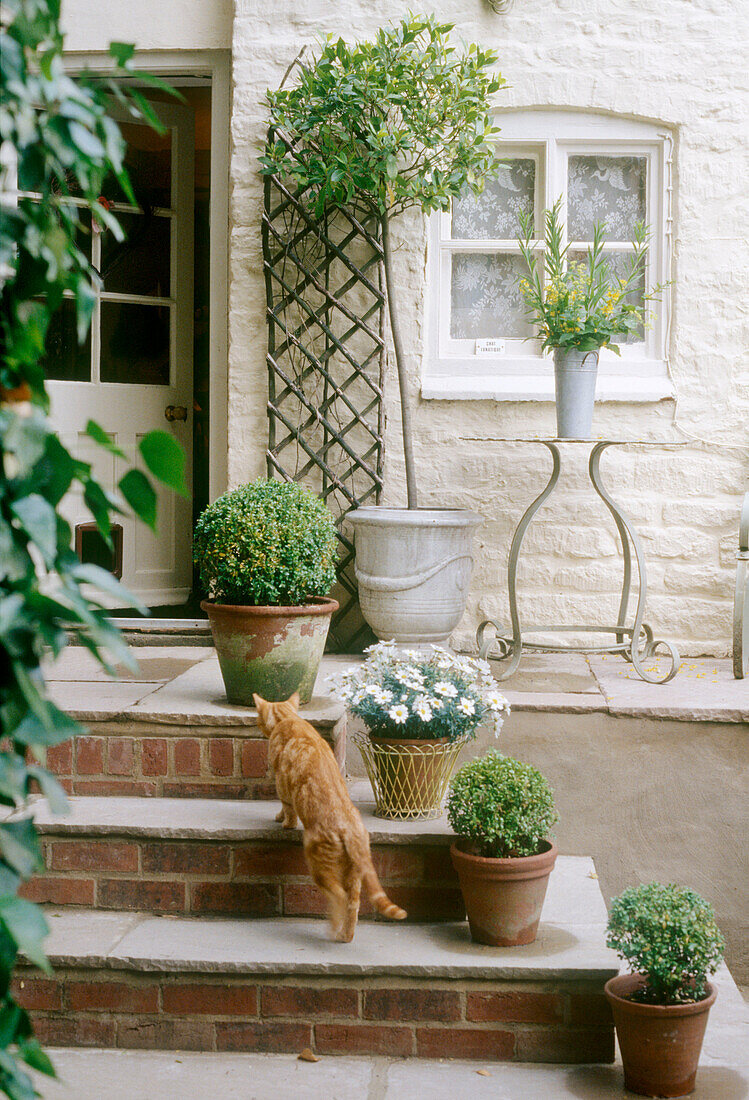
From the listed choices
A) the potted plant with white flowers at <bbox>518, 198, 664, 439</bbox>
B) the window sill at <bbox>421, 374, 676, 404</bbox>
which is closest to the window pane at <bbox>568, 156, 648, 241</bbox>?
the potted plant with white flowers at <bbox>518, 198, 664, 439</bbox>

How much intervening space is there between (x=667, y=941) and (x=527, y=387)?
108 inches

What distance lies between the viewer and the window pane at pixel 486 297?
486cm

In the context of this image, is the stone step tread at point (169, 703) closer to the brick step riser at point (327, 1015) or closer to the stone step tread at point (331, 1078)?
the brick step riser at point (327, 1015)

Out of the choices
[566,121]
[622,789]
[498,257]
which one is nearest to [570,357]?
[498,257]

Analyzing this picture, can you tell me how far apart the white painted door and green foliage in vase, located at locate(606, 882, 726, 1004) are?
10.8ft

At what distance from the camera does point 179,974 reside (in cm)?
277

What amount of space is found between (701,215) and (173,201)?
2.52m

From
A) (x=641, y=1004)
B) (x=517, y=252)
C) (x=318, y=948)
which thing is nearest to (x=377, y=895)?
(x=318, y=948)

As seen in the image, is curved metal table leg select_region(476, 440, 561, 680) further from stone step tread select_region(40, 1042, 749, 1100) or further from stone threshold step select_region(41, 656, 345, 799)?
stone step tread select_region(40, 1042, 749, 1100)

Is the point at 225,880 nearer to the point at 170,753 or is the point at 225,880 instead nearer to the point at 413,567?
the point at 170,753

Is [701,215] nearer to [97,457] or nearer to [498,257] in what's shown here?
[498,257]

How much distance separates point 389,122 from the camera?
14.8 feet

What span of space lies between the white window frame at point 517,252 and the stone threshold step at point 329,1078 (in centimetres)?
280

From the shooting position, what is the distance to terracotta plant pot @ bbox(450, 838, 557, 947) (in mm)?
2758
